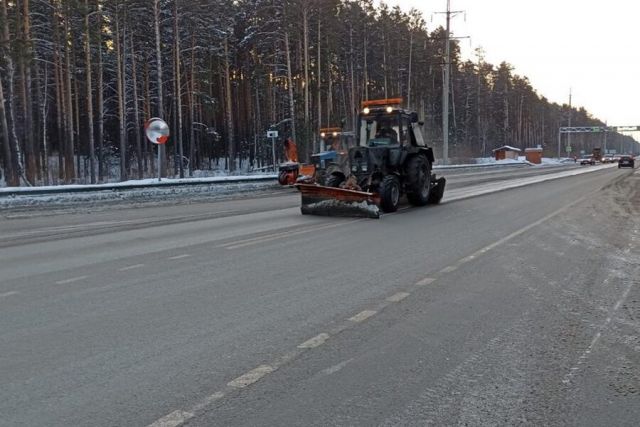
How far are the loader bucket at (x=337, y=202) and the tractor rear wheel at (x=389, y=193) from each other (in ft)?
0.98

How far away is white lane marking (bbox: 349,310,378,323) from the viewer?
5047mm

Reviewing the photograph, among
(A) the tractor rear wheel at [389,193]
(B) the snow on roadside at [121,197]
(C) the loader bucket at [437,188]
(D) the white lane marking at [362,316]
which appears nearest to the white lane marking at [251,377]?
(D) the white lane marking at [362,316]

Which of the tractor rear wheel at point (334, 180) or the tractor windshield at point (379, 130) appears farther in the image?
the tractor windshield at point (379, 130)

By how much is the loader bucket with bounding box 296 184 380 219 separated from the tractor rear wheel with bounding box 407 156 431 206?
1835mm

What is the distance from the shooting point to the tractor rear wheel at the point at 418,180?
48.8ft

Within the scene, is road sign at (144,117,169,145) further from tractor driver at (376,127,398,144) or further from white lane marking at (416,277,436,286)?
white lane marking at (416,277,436,286)

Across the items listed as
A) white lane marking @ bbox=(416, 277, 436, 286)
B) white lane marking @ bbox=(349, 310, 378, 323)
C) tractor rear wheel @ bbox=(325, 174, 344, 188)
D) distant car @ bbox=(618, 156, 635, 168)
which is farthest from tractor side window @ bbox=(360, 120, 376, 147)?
distant car @ bbox=(618, 156, 635, 168)

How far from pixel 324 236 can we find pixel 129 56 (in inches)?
1413

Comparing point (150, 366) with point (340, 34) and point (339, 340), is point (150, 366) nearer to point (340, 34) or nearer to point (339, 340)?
point (339, 340)

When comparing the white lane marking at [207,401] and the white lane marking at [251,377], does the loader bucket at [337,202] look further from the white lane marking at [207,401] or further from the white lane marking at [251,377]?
the white lane marking at [207,401]

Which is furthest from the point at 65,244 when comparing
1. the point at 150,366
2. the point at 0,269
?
the point at 150,366

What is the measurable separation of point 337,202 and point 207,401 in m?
9.91

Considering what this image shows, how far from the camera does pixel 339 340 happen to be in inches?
178

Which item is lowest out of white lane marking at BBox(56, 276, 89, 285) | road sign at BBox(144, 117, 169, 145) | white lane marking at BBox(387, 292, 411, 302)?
white lane marking at BBox(387, 292, 411, 302)
